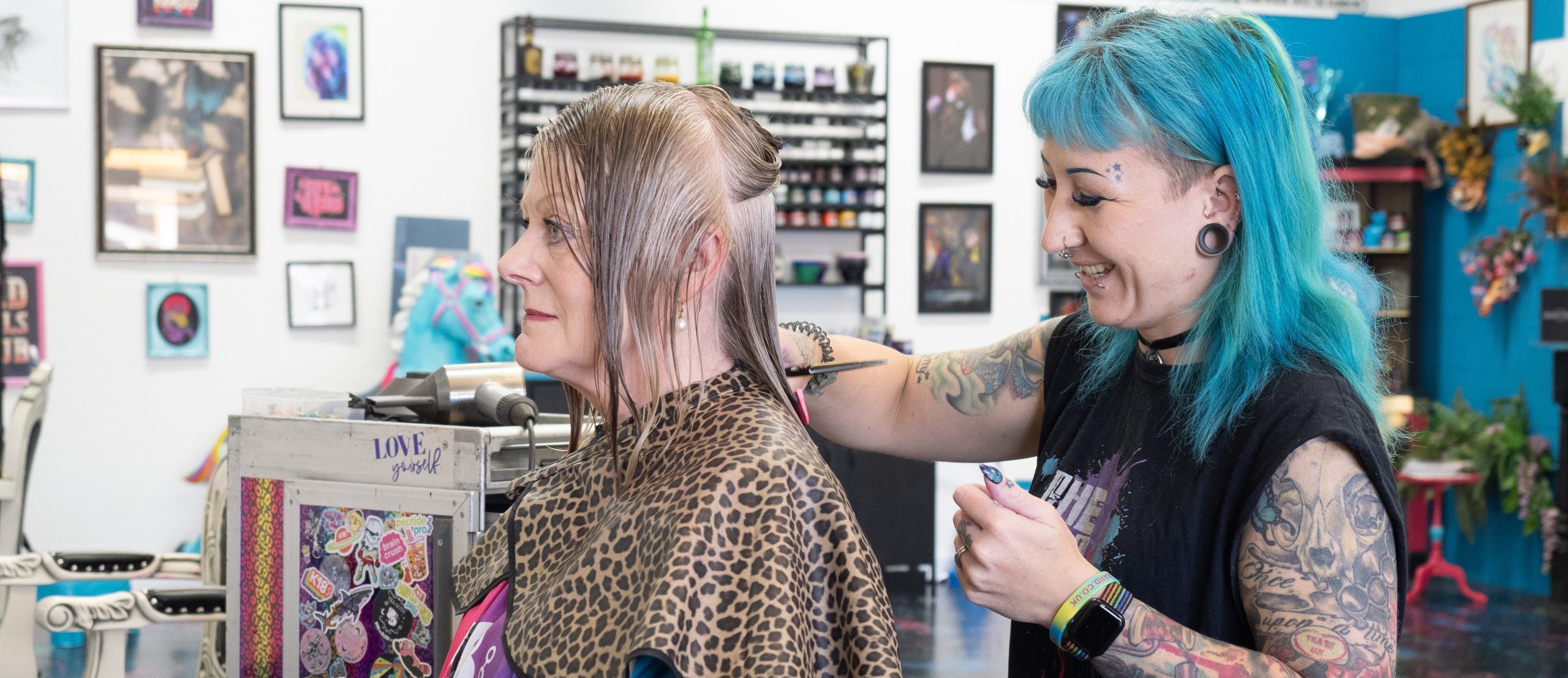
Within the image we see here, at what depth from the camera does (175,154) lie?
555 cm

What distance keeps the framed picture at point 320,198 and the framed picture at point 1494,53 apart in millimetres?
5437

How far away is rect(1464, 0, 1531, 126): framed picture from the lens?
654cm

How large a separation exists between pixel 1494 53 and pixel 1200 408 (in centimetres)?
630

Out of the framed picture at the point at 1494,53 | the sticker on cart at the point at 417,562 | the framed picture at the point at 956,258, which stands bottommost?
the sticker on cart at the point at 417,562

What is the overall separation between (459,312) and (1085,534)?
13.5 ft

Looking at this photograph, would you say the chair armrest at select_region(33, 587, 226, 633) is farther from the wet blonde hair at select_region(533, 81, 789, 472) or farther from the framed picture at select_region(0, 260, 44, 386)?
the framed picture at select_region(0, 260, 44, 386)

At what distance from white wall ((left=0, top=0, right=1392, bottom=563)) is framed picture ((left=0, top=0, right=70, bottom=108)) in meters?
0.05

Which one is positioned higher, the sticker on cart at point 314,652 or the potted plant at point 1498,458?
the sticker on cart at point 314,652

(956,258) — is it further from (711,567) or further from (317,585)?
(711,567)

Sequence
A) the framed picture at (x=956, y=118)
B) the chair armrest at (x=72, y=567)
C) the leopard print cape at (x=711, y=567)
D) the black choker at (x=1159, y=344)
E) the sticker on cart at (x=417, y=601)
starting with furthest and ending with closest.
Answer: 1. the framed picture at (x=956, y=118)
2. the chair armrest at (x=72, y=567)
3. the sticker on cart at (x=417, y=601)
4. the black choker at (x=1159, y=344)
5. the leopard print cape at (x=711, y=567)

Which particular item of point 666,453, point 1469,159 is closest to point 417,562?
point 666,453

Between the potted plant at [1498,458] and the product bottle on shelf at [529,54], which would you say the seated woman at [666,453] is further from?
the potted plant at [1498,458]

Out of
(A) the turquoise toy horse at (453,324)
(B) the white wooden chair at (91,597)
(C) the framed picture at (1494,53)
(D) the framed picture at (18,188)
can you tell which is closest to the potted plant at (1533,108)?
(C) the framed picture at (1494,53)

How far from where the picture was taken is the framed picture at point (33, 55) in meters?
5.33
